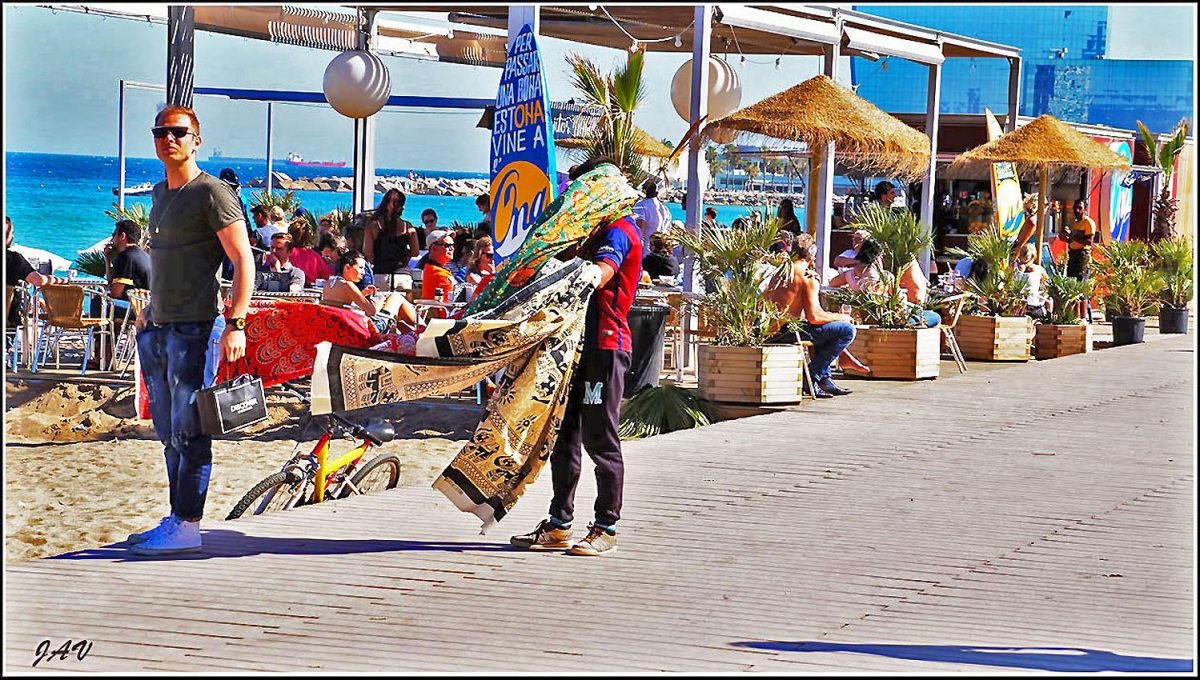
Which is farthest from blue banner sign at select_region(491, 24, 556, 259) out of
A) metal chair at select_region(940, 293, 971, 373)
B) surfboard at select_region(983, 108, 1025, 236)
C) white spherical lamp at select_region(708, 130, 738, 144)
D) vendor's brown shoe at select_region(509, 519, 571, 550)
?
surfboard at select_region(983, 108, 1025, 236)

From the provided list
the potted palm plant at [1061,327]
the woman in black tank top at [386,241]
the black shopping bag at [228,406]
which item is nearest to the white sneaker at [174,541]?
the black shopping bag at [228,406]

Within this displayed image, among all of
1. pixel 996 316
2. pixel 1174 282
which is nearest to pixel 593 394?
pixel 996 316

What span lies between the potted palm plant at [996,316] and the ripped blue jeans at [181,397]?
10.9m

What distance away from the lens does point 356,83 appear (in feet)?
46.7

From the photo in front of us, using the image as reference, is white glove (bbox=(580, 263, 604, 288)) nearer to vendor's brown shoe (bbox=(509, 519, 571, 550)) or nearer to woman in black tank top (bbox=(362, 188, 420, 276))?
vendor's brown shoe (bbox=(509, 519, 571, 550))

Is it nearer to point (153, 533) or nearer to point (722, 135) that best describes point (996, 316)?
point (722, 135)

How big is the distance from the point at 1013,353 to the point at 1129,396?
3.07m

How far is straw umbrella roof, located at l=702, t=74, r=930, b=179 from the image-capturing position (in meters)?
14.1

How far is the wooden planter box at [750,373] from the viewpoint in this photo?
11078mm

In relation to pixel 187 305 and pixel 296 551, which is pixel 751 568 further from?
pixel 187 305

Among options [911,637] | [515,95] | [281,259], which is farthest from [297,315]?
[281,259]

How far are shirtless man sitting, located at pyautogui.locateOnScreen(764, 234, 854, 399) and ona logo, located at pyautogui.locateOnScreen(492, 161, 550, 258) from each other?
2443mm

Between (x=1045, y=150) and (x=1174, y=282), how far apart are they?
2.83 meters

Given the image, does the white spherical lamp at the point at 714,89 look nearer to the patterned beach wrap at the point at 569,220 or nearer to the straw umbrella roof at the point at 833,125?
the straw umbrella roof at the point at 833,125
